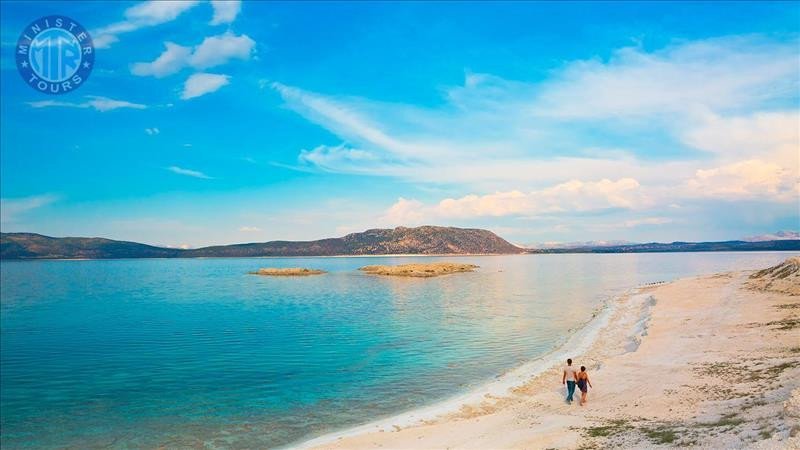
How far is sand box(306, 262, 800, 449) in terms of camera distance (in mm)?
15627

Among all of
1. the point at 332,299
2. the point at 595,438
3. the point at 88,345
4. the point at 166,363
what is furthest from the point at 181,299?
the point at 595,438

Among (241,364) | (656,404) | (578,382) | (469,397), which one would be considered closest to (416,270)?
(241,364)

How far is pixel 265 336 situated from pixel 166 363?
480 inches

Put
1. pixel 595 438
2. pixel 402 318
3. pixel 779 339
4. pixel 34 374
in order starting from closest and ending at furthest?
1. pixel 595 438
2. pixel 779 339
3. pixel 34 374
4. pixel 402 318

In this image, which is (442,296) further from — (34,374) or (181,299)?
(34,374)

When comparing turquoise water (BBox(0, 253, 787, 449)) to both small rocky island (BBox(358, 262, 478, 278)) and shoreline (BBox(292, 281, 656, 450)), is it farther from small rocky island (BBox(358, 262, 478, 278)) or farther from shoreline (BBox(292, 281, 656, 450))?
small rocky island (BBox(358, 262, 478, 278))

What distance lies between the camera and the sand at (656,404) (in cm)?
1563

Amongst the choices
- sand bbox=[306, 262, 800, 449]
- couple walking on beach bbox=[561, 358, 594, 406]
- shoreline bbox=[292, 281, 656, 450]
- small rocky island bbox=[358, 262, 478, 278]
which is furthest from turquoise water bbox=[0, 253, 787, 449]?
small rocky island bbox=[358, 262, 478, 278]

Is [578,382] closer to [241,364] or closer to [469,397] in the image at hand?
[469,397]

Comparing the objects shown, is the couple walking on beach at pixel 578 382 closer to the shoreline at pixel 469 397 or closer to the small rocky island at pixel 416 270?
the shoreline at pixel 469 397

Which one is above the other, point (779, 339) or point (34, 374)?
point (779, 339)

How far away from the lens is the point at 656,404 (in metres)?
20.7

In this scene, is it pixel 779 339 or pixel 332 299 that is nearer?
pixel 779 339

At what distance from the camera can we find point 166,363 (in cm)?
3675
